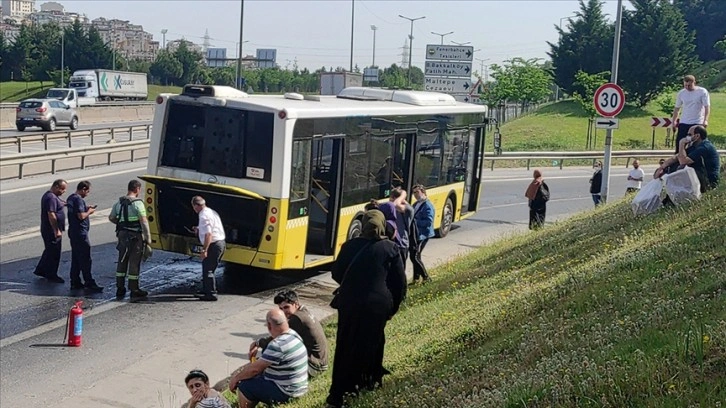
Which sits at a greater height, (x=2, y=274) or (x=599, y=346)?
(x=599, y=346)

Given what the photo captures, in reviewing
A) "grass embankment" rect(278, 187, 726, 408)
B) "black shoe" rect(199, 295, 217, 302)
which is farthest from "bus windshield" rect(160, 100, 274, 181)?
"grass embankment" rect(278, 187, 726, 408)

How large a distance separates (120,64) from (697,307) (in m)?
99.6

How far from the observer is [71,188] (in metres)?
24.7

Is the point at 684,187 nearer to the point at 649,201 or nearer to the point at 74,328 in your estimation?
the point at 649,201

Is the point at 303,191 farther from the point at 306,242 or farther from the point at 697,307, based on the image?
the point at 697,307

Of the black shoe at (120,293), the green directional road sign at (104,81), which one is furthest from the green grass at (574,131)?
the black shoe at (120,293)

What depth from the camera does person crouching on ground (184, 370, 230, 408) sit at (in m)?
7.16

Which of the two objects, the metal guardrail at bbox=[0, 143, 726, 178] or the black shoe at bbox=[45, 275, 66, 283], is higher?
the metal guardrail at bbox=[0, 143, 726, 178]

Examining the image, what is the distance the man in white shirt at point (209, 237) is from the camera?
13.1 m

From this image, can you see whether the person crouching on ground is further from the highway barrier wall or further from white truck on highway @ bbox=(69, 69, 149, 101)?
white truck on highway @ bbox=(69, 69, 149, 101)

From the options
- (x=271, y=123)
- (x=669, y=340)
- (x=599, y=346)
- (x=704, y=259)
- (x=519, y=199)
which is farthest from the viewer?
(x=519, y=199)

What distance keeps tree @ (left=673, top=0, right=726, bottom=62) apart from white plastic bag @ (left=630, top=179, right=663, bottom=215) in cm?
8757

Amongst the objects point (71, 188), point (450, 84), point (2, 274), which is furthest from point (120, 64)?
point (2, 274)

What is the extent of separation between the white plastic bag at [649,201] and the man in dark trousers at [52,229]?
9.19m
